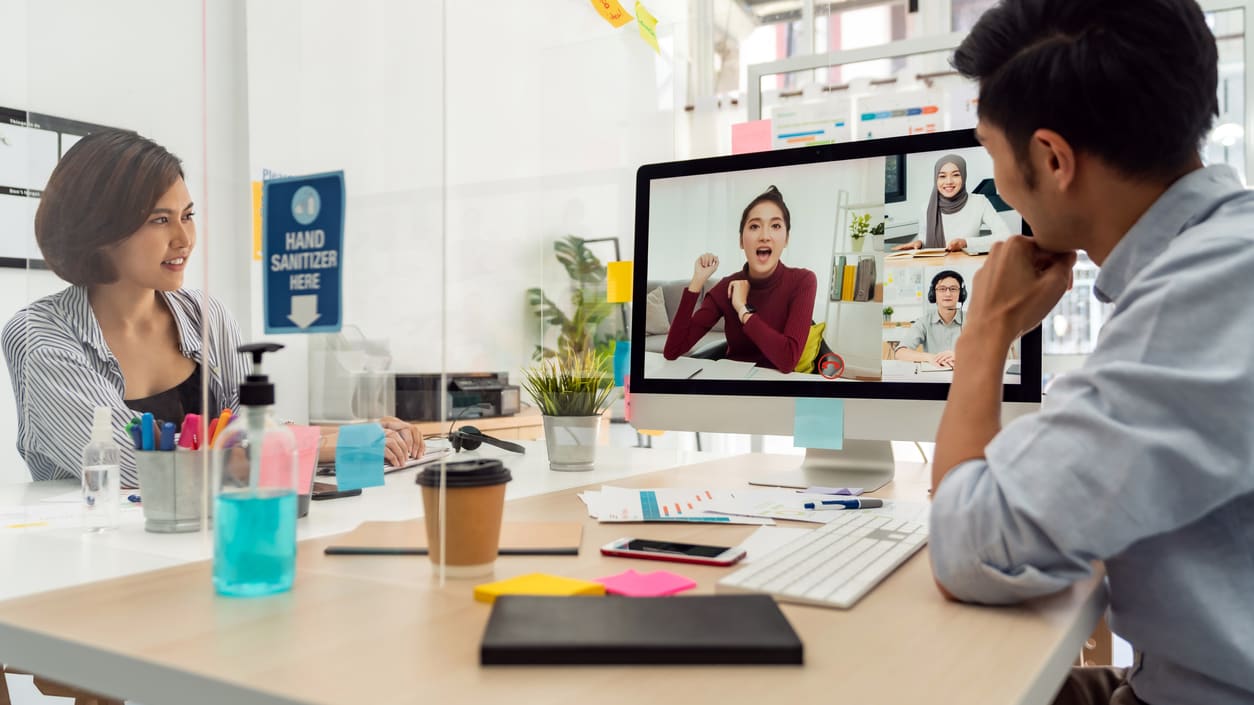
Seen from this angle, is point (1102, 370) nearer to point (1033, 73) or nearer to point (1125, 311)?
point (1125, 311)

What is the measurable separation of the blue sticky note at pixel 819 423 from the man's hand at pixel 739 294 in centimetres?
18

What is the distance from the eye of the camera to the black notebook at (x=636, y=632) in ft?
1.90

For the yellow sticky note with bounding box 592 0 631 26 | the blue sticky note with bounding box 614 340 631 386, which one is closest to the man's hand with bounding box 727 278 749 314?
the blue sticky note with bounding box 614 340 631 386

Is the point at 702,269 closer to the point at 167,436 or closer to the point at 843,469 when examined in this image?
the point at 843,469

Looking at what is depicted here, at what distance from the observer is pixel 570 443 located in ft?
5.30

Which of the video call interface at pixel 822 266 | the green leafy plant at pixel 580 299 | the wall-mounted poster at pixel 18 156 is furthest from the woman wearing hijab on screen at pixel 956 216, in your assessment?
the wall-mounted poster at pixel 18 156

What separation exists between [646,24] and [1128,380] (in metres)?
3.00

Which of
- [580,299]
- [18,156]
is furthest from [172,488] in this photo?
[580,299]

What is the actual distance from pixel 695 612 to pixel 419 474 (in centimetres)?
29

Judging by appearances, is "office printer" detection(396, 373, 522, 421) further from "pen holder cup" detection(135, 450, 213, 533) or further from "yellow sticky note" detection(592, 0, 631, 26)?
"yellow sticky note" detection(592, 0, 631, 26)

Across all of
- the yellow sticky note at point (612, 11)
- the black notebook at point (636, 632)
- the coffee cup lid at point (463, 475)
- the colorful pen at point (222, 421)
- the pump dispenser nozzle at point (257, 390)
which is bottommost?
the black notebook at point (636, 632)

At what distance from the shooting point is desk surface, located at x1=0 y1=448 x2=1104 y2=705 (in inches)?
21.3

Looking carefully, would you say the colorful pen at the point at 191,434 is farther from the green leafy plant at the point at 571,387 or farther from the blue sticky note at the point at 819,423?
the blue sticky note at the point at 819,423

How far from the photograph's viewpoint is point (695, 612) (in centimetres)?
66
